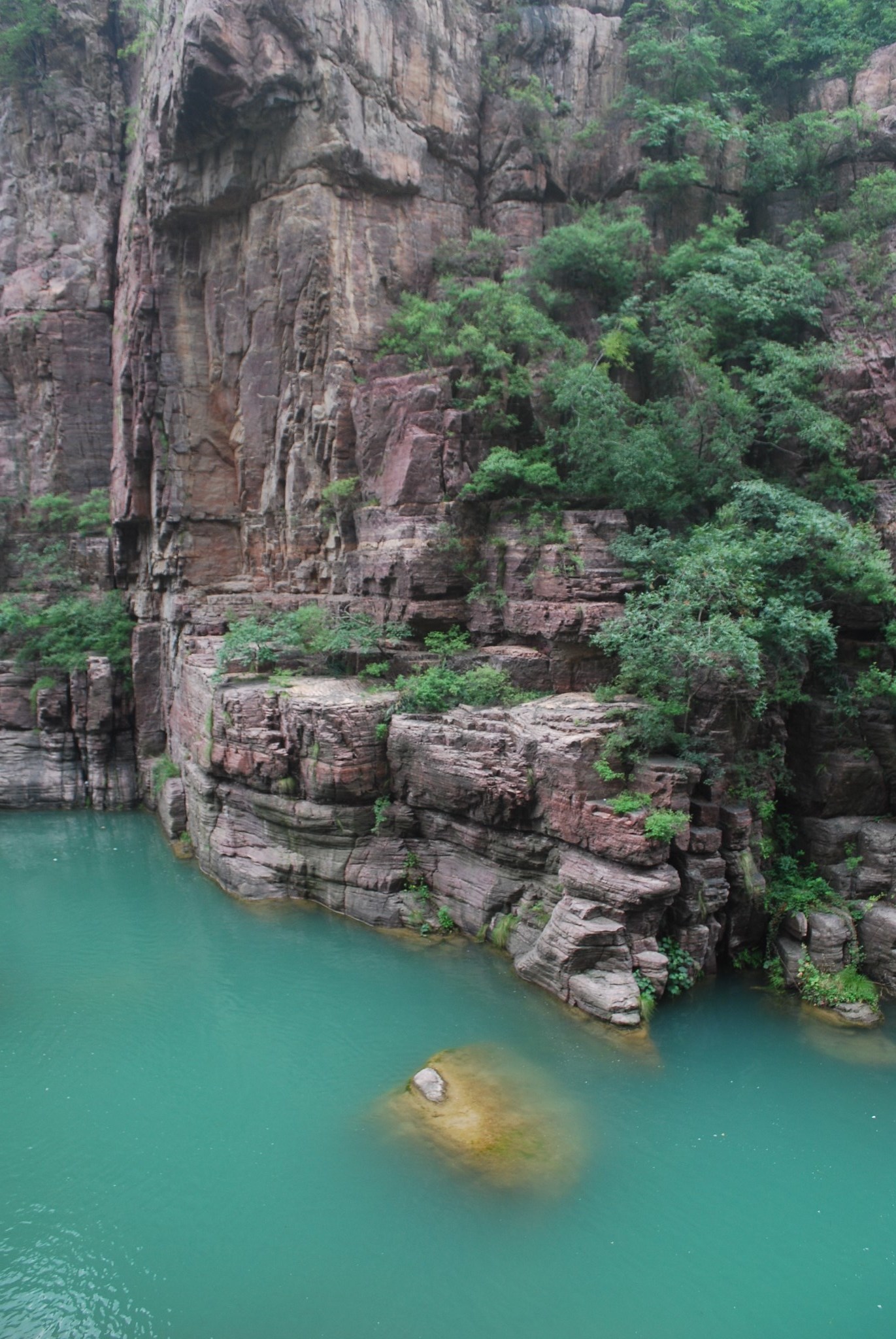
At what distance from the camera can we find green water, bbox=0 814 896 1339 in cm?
702

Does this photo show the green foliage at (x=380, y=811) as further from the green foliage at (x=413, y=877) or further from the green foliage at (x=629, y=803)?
the green foliage at (x=629, y=803)

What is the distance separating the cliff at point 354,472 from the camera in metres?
11.6

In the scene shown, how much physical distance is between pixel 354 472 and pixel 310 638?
3.89m

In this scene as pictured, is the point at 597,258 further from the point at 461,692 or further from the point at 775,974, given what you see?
the point at 775,974

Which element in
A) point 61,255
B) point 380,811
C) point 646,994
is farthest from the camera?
point 61,255

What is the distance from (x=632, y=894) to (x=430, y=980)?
10.2 ft

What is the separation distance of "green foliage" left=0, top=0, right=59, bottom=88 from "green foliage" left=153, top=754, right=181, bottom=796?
749 inches

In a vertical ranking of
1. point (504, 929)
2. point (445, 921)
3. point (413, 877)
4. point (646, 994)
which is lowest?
point (646, 994)

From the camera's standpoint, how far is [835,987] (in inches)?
427

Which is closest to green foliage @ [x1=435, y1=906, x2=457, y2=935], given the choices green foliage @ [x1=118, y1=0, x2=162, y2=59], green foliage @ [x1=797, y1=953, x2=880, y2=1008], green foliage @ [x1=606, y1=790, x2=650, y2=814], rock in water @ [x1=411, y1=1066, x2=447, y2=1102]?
rock in water @ [x1=411, y1=1066, x2=447, y2=1102]

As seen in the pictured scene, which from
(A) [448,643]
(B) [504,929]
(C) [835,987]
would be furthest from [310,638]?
(C) [835,987]

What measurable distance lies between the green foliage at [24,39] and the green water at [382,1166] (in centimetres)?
2357

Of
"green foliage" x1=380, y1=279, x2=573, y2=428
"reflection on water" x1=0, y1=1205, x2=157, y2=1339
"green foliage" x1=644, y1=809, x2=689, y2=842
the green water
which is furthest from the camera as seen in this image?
"green foliage" x1=380, y1=279, x2=573, y2=428

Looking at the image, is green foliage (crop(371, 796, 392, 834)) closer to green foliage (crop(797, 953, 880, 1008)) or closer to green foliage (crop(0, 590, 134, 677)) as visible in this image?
green foliage (crop(797, 953, 880, 1008))
